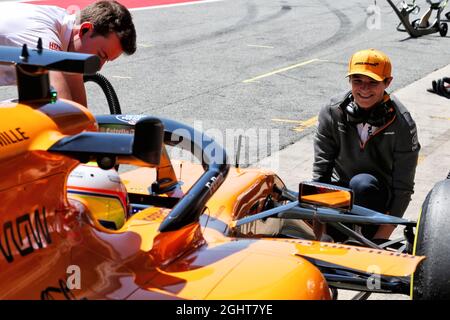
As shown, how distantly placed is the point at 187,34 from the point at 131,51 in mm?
11963

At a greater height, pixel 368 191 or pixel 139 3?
pixel 368 191

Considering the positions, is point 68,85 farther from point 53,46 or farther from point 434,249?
point 434,249

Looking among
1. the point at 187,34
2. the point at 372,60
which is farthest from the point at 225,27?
the point at 372,60

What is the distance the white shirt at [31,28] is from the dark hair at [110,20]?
137mm

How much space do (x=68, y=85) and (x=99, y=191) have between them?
83 centimetres

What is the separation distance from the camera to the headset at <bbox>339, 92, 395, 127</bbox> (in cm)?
479

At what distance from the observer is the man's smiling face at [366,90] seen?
4770 millimetres

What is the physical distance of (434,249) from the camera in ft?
10.3

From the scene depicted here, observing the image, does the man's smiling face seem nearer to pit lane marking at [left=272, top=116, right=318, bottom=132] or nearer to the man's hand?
the man's hand

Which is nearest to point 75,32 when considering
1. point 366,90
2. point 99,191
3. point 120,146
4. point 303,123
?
point 99,191

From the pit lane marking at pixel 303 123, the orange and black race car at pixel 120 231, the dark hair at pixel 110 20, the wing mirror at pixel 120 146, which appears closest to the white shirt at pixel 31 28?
the dark hair at pixel 110 20

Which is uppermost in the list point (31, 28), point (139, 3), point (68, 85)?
point (31, 28)

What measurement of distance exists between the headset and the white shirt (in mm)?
1728

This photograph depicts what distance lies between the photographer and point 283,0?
2191 centimetres
